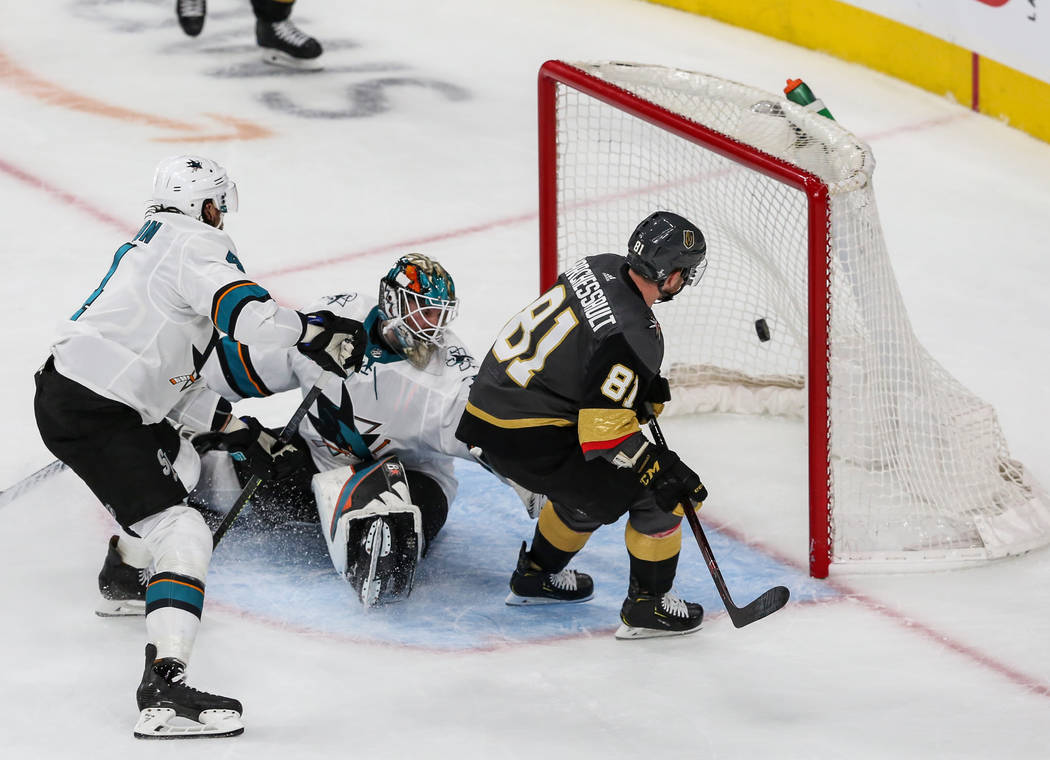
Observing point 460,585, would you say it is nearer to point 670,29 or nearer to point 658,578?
point 658,578

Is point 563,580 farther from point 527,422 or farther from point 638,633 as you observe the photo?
point 527,422

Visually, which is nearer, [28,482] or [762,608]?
[762,608]

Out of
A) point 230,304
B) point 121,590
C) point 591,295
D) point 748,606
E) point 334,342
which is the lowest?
point 121,590

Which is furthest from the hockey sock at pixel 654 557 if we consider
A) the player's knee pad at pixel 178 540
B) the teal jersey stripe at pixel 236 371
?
the teal jersey stripe at pixel 236 371

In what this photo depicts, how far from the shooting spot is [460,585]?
11.6 ft

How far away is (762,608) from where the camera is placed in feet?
10.7

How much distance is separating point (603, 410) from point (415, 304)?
570 mm

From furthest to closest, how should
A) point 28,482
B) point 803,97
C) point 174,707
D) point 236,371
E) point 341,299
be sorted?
point 28,482 < point 803,97 < point 236,371 < point 341,299 < point 174,707

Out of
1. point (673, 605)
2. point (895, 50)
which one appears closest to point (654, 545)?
point (673, 605)

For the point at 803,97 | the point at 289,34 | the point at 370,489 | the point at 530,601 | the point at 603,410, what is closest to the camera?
the point at 603,410

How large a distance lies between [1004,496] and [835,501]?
39 centimetres

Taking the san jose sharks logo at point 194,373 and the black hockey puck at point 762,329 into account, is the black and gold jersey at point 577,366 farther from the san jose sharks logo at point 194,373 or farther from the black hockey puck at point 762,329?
the black hockey puck at point 762,329

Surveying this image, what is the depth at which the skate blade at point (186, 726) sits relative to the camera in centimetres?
289

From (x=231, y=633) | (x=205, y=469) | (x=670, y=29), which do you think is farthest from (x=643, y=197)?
(x=670, y=29)
